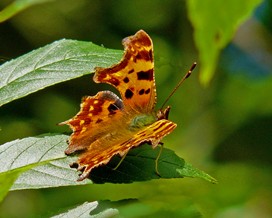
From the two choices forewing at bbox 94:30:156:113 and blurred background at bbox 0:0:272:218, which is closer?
forewing at bbox 94:30:156:113

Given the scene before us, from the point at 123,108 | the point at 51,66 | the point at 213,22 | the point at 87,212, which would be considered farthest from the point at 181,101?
the point at 213,22

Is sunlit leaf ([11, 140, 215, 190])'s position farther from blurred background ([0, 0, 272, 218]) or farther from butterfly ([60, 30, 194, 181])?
blurred background ([0, 0, 272, 218])

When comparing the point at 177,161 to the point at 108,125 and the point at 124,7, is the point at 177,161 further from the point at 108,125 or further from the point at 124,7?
the point at 124,7

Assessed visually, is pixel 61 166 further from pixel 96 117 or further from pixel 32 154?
pixel 96 117

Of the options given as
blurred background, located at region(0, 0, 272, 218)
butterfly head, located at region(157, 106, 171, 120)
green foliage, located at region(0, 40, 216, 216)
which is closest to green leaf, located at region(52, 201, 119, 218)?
green foliage, located at region(0, 40, 216, 216)

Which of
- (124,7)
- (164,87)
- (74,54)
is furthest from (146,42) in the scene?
(124,7)

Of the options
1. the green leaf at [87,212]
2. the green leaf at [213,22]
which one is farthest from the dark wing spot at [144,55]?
the green leaf at [213,22]
